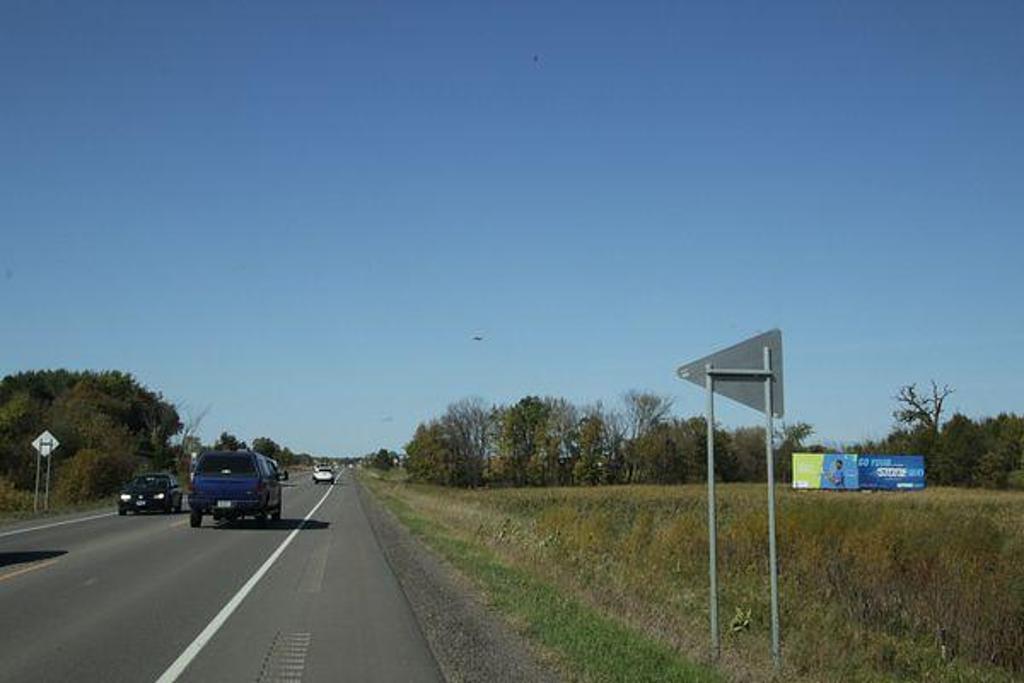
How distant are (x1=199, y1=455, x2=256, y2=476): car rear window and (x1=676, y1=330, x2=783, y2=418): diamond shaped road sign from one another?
22931 millimetres

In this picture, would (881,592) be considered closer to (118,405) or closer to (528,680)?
(528,680)

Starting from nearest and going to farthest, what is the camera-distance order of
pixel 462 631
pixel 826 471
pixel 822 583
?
1. pixel 462 631
2. pixel 822 583
3. pixel 826 471

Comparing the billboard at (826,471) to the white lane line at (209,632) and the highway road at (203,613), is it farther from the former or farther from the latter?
the white lane line at (209,632)

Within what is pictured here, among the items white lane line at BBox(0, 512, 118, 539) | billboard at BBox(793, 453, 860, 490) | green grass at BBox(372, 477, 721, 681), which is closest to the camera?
green grass at BBox(372, 477, 721, 681)

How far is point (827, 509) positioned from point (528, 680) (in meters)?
17.3

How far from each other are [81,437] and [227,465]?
3869 centimetres

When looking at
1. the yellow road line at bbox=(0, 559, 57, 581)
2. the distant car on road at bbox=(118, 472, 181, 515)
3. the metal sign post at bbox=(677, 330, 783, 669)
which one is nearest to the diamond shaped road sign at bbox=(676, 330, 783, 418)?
the metal sign post at bbox=(677, 330, 783, 669)

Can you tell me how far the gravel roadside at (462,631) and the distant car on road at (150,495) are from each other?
72.0 feet

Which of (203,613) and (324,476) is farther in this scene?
(324,476)

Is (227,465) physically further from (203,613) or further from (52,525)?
(203,613)

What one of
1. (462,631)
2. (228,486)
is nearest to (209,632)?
(462,631)

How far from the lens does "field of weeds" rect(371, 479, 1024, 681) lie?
12.6m

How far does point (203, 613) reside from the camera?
1252 cm

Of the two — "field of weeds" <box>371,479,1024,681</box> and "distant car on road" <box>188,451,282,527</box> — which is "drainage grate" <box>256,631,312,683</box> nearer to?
"field of weeds" <box>371,479,1024,681</box>
